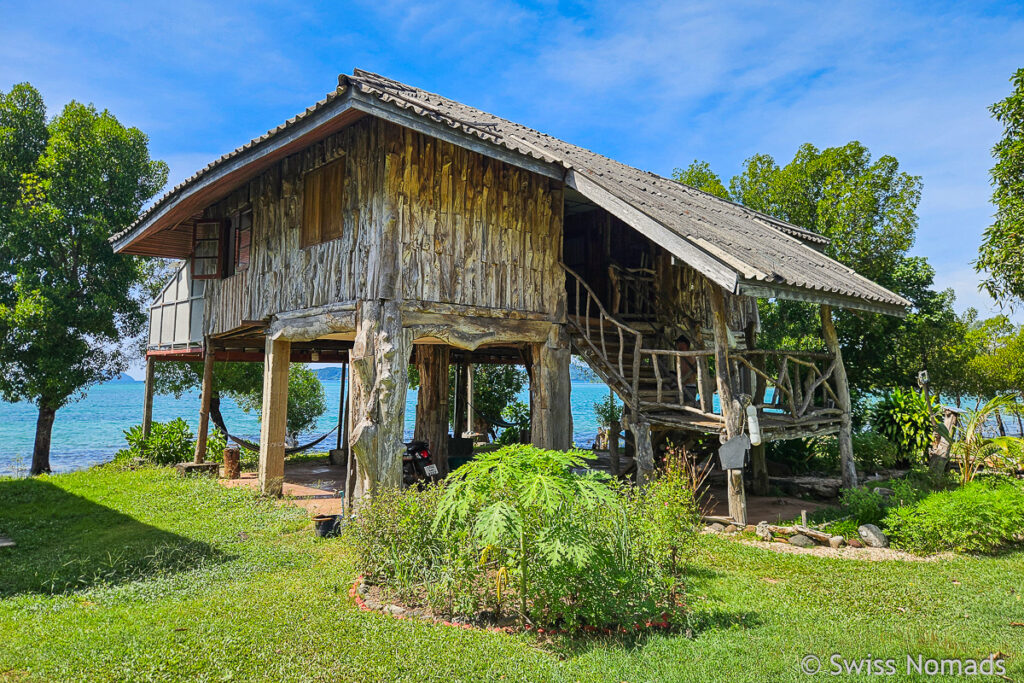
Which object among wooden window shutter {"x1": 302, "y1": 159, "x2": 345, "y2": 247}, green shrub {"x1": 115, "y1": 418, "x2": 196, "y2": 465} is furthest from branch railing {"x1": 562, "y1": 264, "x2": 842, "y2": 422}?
green shrub {"x1": 115, "y1": 418, "x2": 196, "y2": 465}

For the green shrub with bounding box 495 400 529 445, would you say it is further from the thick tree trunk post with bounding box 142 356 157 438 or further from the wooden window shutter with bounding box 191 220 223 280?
the thick tree trunk post with bounding box 142 356 157 438

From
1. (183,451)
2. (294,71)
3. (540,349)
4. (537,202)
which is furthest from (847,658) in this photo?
(183,451)

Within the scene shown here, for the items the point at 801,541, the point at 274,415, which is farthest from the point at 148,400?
the point at 801,541

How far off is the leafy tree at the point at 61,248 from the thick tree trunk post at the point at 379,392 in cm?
1256

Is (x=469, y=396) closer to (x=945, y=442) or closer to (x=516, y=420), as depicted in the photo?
(x=516, y=420)

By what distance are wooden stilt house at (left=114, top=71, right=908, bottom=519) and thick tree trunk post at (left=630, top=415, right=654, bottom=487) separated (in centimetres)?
2

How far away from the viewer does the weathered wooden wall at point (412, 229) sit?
8.36m

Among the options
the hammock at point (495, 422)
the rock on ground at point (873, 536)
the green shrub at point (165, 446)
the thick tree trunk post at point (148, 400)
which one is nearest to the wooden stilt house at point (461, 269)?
the rock on ground at point (873, 536)

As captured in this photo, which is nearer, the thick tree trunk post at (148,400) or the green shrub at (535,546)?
the green shrub at (535,546)

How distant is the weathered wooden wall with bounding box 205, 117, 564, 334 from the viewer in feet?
27.4

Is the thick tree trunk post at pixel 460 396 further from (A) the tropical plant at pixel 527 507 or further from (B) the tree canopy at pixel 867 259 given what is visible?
(A) the tropical plant at pixel 527 507

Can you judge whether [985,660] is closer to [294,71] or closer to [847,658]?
[847,658]

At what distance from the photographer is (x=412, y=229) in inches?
332

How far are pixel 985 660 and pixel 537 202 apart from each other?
771cm
